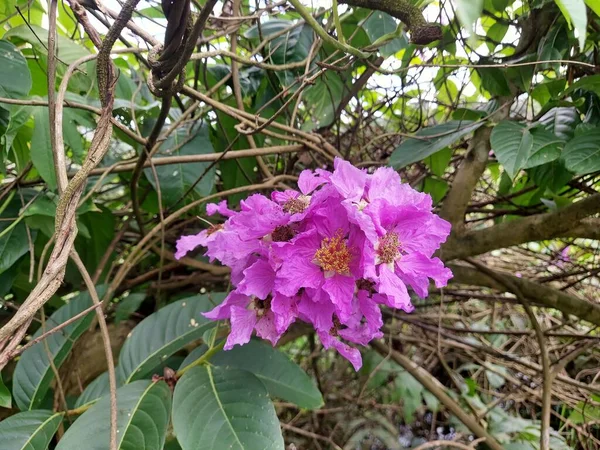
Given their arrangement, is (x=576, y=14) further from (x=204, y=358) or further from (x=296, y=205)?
(x=204, y=358)

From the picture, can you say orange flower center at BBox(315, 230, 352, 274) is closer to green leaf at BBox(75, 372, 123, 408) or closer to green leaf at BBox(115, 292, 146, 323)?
green leaf at BBox(75, 372, 123, 408)

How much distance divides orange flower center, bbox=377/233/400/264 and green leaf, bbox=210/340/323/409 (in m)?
0.35

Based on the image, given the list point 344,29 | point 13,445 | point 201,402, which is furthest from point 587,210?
point 13,445

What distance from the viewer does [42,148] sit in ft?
2.54

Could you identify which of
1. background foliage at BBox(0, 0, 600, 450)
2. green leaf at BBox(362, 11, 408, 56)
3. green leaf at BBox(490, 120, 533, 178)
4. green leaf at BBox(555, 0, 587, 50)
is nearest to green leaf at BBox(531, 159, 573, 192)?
background foliage at BBox(0, 0, 600, 450)

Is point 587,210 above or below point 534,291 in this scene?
above

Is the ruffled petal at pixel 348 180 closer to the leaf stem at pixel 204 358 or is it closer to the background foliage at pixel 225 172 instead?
the background foliage at pixel 225 172

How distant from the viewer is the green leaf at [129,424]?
577 millimetres

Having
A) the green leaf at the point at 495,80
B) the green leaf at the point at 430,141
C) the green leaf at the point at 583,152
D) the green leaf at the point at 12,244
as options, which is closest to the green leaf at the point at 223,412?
the green leaf at the point at 12,244

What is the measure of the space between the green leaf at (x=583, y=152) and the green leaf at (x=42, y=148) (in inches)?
36.6

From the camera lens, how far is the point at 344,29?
104cm

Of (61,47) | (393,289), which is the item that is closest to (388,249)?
(393,289)

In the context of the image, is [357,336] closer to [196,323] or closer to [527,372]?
[196,323]

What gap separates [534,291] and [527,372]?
0.53m
